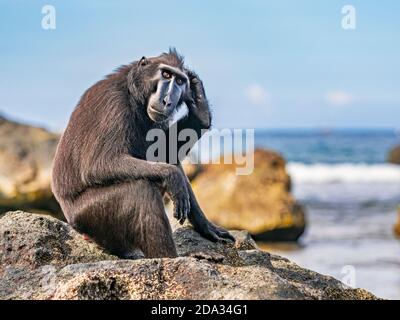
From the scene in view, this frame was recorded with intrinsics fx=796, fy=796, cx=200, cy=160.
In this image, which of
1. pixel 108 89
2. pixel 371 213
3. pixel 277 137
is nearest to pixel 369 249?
pixel 371 213

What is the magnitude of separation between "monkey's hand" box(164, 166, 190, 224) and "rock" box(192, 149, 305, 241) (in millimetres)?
11928

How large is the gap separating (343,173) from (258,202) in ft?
98.3

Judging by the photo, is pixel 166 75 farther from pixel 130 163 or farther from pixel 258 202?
pixel 258 202

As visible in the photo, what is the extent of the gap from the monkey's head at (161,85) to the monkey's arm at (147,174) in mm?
607

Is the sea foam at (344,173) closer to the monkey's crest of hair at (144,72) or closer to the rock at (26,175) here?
the rock at (26,175)

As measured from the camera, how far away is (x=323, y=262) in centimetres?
1714

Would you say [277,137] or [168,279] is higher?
[168,279]

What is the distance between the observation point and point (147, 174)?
699 centimetres

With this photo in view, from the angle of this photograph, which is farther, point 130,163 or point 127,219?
point 130,163

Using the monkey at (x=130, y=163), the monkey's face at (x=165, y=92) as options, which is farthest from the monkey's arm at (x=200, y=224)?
the monkey's face at (x=165, y=92)

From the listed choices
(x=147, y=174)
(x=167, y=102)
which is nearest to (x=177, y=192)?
(x=147, y=174)

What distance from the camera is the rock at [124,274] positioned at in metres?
5.56

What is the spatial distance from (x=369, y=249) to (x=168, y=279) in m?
13.6
